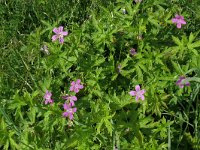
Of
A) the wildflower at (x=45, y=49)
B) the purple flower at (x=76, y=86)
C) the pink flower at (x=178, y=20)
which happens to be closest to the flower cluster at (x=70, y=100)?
the purple flower at (x=76, y=86)

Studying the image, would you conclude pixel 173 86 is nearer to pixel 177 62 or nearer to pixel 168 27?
pixel 177 62

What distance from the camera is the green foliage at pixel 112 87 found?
2289 millimetres

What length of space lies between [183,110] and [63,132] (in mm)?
798

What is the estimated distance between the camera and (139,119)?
2.37 metres

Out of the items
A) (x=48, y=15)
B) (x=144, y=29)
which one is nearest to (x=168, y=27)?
(x=144, y=29)

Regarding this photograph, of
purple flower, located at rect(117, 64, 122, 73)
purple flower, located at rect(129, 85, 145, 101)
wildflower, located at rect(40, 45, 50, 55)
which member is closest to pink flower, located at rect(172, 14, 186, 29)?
purple flower, located at rect(117, 64, 122, 73)

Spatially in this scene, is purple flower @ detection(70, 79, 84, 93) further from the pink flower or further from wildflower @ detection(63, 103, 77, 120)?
the pink flower

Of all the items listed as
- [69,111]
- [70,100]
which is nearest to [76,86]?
[70,100]

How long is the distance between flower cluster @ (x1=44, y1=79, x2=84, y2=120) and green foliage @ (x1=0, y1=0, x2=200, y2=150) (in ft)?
0.14

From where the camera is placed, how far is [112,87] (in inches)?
104

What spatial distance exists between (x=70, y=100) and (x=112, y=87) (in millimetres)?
366

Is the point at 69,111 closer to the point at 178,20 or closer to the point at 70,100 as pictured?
the point at 70,100

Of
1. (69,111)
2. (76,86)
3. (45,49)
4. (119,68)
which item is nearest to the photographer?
(69,111)

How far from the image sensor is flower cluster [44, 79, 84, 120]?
2.27 m
